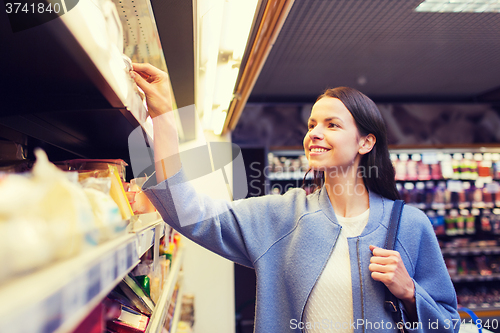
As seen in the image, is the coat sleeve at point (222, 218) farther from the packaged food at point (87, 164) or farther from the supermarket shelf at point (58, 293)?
the supermarket shelf at point (58, 293)

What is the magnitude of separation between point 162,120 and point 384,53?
290cm

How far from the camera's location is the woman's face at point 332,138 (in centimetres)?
124

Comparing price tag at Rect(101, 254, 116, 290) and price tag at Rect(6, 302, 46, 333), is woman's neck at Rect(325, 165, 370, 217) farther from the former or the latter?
price tag at Rect(6, 302, 46, 333)

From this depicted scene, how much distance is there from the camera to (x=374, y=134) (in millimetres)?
1370

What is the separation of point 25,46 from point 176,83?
1.90 m

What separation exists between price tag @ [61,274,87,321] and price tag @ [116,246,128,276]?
122 millimetres

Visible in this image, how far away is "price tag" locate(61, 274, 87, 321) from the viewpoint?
0.29 metres

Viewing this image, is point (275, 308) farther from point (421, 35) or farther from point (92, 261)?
point (421, 35)

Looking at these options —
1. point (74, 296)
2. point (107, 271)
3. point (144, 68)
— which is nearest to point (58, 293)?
point (74, 296)

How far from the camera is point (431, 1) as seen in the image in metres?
2.38

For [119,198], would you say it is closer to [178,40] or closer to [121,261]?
[121,261]

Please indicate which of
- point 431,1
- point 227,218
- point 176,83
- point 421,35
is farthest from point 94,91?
point 421,35

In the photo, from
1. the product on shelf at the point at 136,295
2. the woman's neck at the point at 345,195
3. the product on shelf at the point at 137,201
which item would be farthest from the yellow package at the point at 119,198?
the woman's neck at the point at 345,195

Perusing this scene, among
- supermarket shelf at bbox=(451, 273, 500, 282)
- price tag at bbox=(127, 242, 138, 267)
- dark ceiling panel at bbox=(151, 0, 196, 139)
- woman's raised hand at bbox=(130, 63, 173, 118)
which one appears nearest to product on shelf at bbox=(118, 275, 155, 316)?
price tag at bbox=(127, 242, 138, 267)
